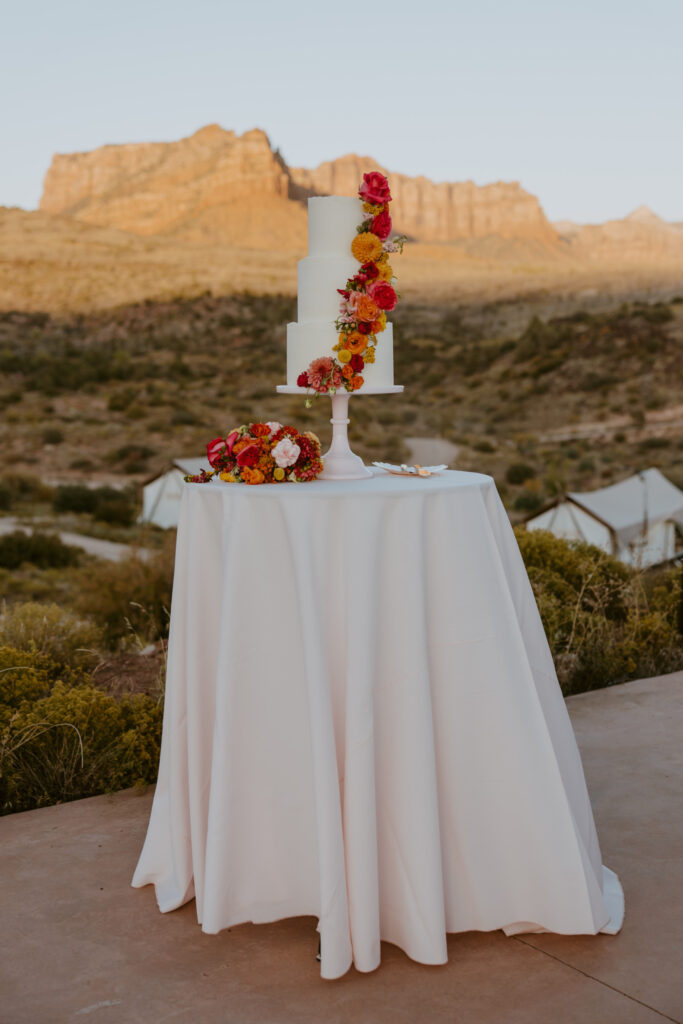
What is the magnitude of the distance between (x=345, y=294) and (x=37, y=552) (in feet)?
57.6

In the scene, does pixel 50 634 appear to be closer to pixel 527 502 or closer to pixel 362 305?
pixel 362 305

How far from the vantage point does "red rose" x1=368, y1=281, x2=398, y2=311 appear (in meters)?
2.26

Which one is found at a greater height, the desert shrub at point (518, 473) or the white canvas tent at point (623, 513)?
the white canvas tent at point (623, 513)

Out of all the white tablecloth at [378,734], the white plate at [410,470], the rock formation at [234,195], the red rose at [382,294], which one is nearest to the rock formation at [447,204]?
the rock formation at [234,195]

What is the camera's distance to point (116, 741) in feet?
10.8

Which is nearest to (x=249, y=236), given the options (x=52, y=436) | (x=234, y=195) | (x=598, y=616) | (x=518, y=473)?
(x=234, y=195)

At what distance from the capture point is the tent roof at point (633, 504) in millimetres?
11805

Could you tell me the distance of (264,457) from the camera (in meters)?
2.23

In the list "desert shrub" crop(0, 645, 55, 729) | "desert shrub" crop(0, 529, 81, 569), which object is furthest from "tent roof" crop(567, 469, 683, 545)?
"desert shrub" crop(0, 529, 81, 569)

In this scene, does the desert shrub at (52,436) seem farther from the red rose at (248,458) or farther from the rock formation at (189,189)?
the red rose at (248,458)

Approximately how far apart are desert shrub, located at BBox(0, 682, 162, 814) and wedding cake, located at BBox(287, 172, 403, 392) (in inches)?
60.0

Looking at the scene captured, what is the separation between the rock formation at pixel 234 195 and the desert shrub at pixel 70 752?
49259mm

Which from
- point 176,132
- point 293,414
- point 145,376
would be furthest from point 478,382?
point 176,132

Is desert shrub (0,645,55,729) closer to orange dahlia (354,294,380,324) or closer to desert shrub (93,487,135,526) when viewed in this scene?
orange dahlia (354,294,380,324)
